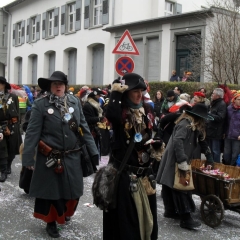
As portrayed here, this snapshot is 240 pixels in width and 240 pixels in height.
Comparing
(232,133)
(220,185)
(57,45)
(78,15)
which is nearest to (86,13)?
(78,15)

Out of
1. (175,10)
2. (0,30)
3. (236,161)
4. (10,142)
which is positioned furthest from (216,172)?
(0,30)

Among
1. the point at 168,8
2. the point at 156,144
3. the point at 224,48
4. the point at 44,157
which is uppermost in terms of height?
the point at 168,8

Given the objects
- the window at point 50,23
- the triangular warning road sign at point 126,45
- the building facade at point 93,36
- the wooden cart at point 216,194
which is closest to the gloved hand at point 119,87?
the wooden cart at point 216,194

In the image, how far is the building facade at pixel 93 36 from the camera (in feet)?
64.4

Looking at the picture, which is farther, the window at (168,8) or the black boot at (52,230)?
the window at (168,8)

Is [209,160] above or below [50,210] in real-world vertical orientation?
above

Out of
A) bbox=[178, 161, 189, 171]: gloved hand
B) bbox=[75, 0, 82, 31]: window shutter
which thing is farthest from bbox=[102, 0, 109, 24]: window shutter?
bbox=[178, 161, 189, 171]: gloved hand

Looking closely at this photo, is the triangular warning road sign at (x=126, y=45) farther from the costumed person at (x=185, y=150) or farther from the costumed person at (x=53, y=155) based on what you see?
Answer: the costumed person at (x=53, y=155)

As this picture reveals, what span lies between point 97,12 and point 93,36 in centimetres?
155

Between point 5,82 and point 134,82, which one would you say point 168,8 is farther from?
point 134,82

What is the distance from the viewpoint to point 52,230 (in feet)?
16.3

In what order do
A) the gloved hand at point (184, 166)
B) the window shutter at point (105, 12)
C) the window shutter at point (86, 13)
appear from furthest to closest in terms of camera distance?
1. the window shutter at point (86, 13)
2. the window shutter at point (105, 12)
3. the gloved hand at point (184, 166)

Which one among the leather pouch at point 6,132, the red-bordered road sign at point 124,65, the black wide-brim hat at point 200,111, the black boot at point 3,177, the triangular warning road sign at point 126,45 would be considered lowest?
the black boot at point 3,177

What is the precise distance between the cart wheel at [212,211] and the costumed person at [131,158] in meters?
1.64
